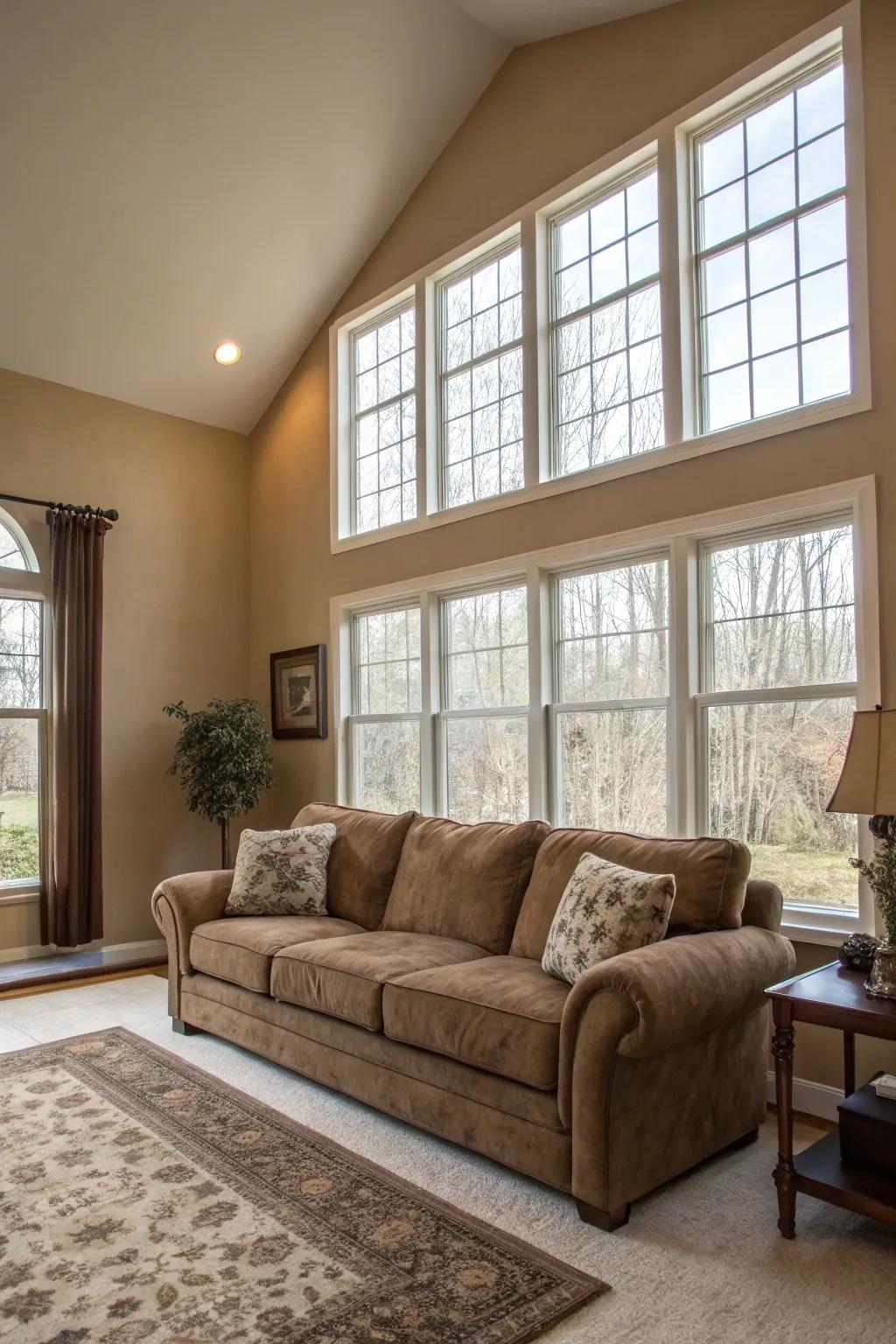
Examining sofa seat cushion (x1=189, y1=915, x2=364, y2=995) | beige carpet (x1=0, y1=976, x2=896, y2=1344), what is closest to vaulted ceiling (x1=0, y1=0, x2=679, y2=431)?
sofa seat cushion (x1=189, y1=915, x2=364, y2=995)

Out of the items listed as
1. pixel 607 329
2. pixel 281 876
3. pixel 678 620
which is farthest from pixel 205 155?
pixel 281 876

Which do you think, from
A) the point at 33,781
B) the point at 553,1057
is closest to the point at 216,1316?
the point at 553,1057

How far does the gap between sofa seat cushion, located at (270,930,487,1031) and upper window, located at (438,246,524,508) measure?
7.28ft

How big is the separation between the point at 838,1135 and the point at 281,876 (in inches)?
100

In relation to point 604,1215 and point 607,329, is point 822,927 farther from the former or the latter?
point 607,329

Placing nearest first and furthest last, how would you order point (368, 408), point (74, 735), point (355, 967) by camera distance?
point (355, 967) < point (74, 735) < point (368, 408)

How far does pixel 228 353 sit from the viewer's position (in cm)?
584

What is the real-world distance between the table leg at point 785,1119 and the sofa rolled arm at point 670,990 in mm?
205

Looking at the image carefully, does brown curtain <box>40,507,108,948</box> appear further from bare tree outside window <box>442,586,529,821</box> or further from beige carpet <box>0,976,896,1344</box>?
beige carpet <box>0,976,896,1344</box>

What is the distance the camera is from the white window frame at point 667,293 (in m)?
3.30

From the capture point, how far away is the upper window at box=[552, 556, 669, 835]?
155 inches

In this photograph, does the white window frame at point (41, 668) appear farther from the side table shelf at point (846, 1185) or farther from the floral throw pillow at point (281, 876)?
the side table shelf at point (846, 1185)

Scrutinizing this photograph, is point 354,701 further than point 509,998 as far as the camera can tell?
A: Yes

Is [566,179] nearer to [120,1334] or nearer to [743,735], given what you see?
[743,735]
